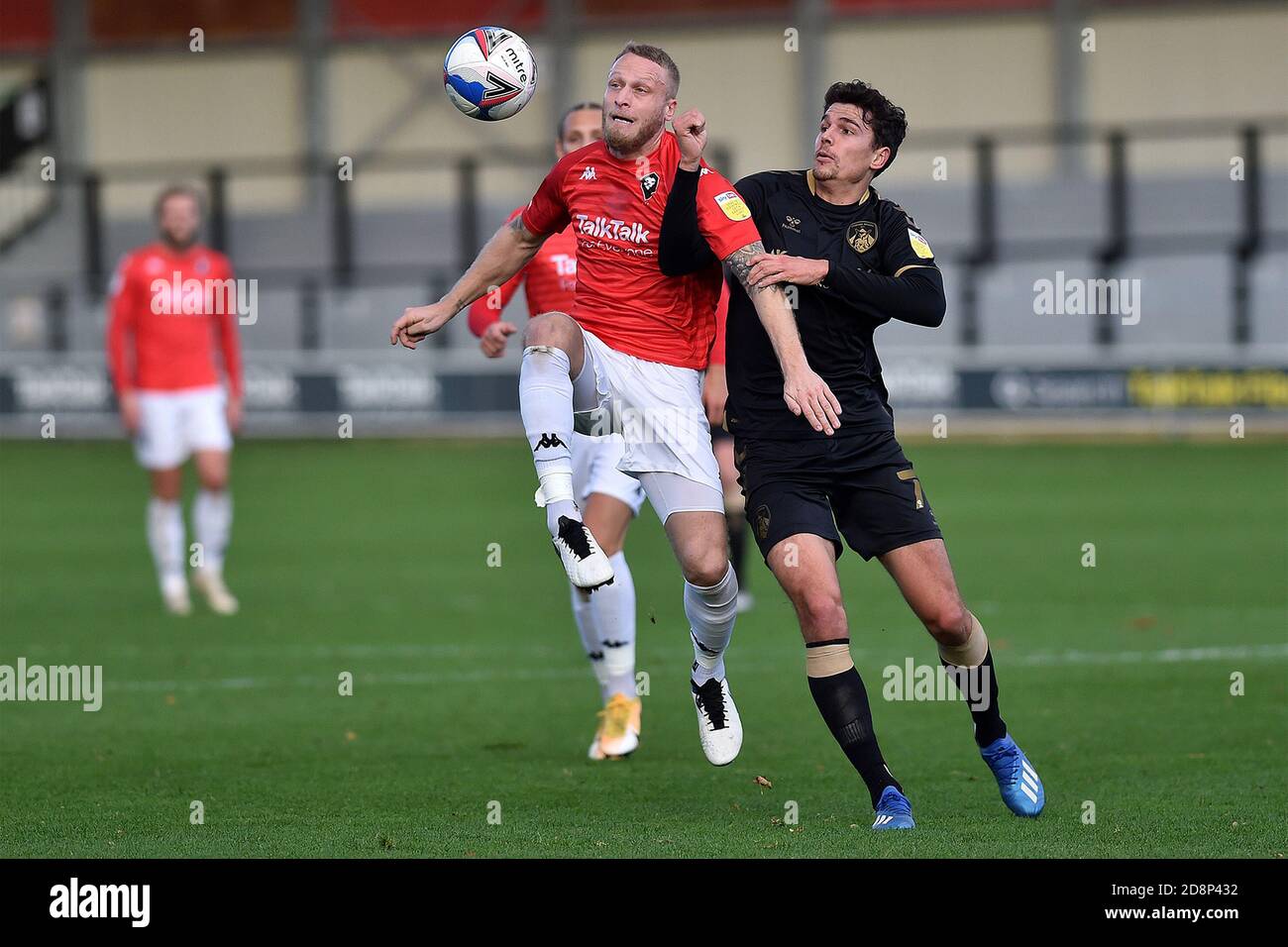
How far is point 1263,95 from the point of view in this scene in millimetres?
33031

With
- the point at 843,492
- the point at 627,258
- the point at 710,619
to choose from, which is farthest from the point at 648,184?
the point at 710,619

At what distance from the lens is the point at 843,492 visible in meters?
6.66

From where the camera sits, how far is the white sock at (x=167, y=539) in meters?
12.9

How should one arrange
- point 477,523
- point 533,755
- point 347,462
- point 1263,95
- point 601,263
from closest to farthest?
point 601,263
point 533,755
point 477,523
point 347,462
point 1263,95

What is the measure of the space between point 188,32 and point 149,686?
93.4 ft

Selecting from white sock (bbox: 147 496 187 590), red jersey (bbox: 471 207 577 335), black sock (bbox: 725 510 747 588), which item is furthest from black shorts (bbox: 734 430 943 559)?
white sock (bbox: 147 496 187 590)

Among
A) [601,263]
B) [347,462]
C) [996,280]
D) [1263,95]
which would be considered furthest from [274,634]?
[1263,95]

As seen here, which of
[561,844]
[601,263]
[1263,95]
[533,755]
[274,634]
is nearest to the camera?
[561,844]

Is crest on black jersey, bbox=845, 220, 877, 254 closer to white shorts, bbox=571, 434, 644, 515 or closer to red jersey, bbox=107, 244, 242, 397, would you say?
white shorts, bbox=571, 434, 644, 515

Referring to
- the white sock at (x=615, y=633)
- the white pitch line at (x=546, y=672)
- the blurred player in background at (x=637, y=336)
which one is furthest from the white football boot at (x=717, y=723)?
the white pitch line at (x=546, y=672)

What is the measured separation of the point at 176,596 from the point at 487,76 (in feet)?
21.6

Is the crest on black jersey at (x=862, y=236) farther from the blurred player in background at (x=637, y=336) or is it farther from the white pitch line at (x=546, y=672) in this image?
the white pitch line at (x=546, y=672)

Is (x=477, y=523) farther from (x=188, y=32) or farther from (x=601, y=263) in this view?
(x=188, y=32)

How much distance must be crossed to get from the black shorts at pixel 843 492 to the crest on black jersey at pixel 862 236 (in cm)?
63
